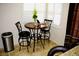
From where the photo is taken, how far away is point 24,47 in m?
3.36

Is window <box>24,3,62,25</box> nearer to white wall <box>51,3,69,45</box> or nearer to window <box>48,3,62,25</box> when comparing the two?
window <box>48,3,62,25</box>

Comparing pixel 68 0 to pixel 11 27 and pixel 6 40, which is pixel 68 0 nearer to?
pixel 6 40

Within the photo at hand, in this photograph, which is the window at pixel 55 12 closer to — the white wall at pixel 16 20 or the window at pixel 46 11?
the window at pixel 46 11

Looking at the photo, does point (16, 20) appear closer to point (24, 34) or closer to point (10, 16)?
point (10, 16)

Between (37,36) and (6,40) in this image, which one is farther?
(37,36)

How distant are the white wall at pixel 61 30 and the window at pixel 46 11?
0.51 ft

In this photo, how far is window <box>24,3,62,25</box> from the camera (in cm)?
329

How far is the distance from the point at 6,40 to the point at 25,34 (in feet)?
2.20

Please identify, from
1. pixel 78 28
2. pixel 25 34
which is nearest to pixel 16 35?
pixel 25 34

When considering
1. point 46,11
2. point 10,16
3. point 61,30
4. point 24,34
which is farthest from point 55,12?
point 10,16

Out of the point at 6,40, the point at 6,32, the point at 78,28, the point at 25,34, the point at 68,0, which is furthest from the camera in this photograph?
the point at 25,34

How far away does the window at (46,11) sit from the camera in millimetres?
3288

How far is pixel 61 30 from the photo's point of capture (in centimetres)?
327

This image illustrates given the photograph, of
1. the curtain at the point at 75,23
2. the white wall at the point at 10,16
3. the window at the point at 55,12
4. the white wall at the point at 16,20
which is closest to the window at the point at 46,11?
the window at the point at 55,12
